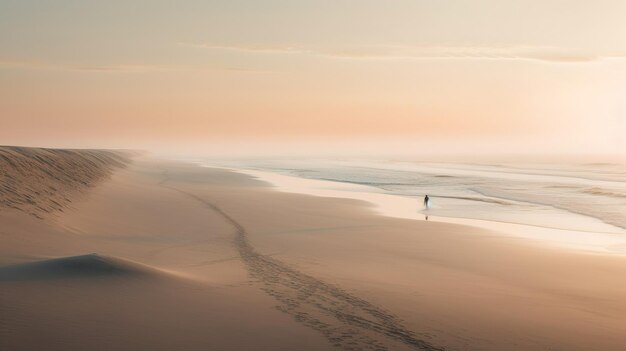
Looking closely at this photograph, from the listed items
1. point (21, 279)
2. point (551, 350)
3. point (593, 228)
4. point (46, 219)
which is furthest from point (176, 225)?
point (593, 228)

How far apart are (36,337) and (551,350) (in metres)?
11.2

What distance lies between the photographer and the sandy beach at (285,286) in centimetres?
1175

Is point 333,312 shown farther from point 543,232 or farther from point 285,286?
point 543,232

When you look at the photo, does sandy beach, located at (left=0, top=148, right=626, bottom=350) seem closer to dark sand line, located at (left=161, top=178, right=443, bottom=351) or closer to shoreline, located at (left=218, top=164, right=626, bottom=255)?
dark sand line, located at (left=161, top=178, right=443, bottom=351)

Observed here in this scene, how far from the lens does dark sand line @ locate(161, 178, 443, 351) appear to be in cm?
1184

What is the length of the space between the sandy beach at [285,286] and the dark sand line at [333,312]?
0.05 meters

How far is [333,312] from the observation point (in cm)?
1372

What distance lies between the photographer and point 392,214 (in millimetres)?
37500

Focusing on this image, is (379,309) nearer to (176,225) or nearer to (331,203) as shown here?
(176,225)

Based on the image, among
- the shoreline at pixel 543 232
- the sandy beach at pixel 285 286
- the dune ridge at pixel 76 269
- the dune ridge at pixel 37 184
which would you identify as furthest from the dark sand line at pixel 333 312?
the shoreline at pixel 543 232

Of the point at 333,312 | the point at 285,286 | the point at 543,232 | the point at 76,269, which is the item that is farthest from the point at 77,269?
the point at 543,232

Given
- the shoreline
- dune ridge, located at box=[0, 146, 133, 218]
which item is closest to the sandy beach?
dune ridge, located at box=[0, 146, 133, 218]

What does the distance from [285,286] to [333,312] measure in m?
2.96

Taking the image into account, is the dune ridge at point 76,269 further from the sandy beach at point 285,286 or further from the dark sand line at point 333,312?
the dark sand line at point 333,312
